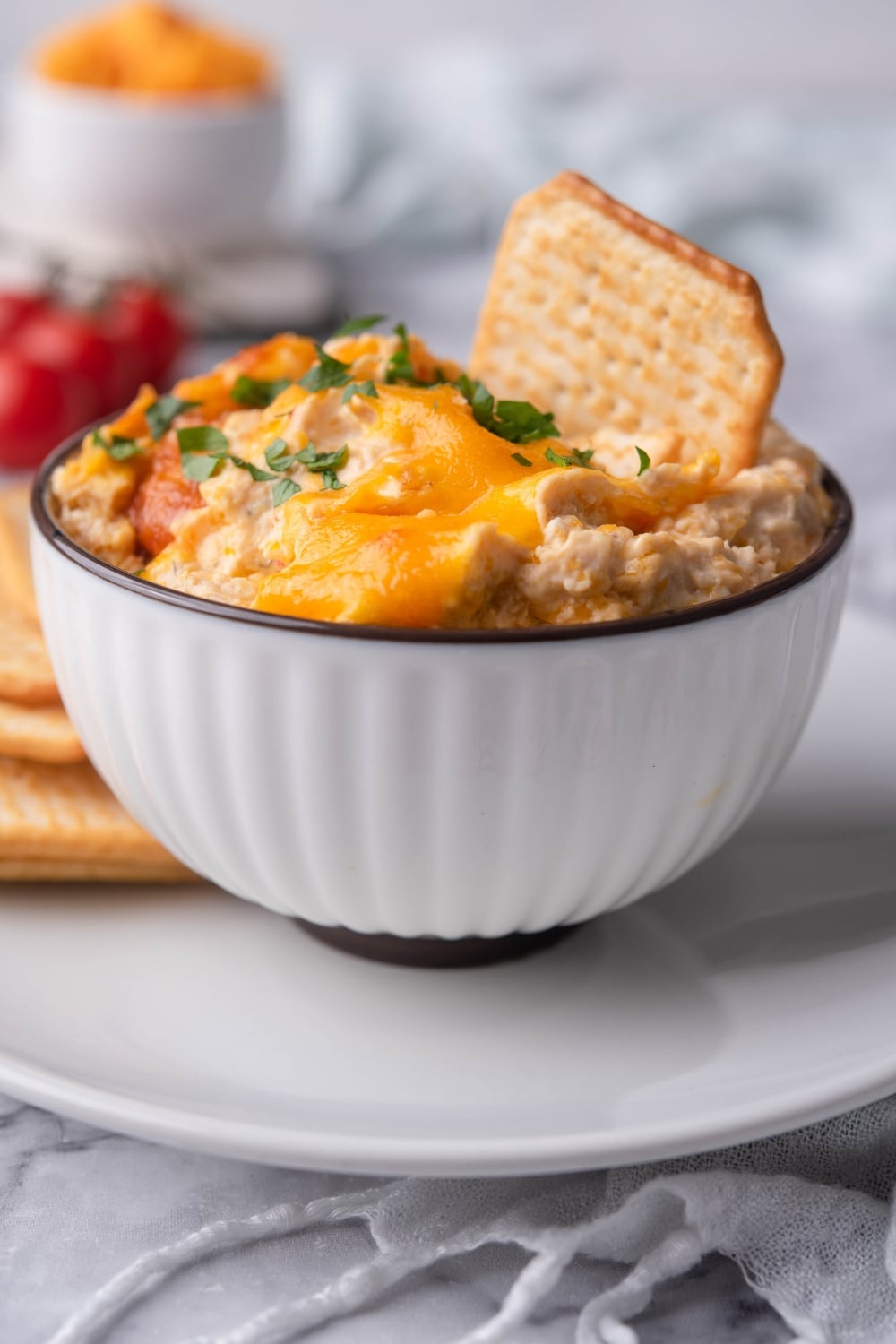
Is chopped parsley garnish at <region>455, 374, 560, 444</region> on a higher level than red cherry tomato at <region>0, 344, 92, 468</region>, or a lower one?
higher

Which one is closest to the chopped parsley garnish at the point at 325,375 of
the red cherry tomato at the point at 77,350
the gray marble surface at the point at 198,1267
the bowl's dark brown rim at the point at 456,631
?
the bowl's dark brown rim at the point at 456,631

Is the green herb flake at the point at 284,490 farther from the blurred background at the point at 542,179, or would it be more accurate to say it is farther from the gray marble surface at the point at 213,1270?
the blurred background at the point at 542,179

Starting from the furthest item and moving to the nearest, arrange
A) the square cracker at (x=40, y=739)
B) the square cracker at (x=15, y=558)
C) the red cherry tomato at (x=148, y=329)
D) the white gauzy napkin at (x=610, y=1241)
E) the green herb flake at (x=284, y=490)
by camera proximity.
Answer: the red cherry tomato at (x=148, y=329), the square cracker at (x=15, y=558), the square cracker at (x=40, y=739), the green herb flake at (x=284, y=490), the white gauzy napkin at (x=610, y=1241)

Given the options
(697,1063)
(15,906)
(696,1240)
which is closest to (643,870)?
(697,1063)

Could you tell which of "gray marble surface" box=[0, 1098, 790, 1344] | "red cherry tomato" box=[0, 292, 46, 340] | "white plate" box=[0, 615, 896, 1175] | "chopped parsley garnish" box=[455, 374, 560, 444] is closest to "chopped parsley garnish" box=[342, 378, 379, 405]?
"chopped parsley garnish" box=[455, 374, 560, 444]

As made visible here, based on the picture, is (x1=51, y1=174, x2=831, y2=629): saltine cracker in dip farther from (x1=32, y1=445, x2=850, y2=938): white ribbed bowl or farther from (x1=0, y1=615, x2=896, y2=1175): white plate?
Result: (x1=0, y1=615, x2=896, y2=1175): white plate

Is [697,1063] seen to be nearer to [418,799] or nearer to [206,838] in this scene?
[418,799]
